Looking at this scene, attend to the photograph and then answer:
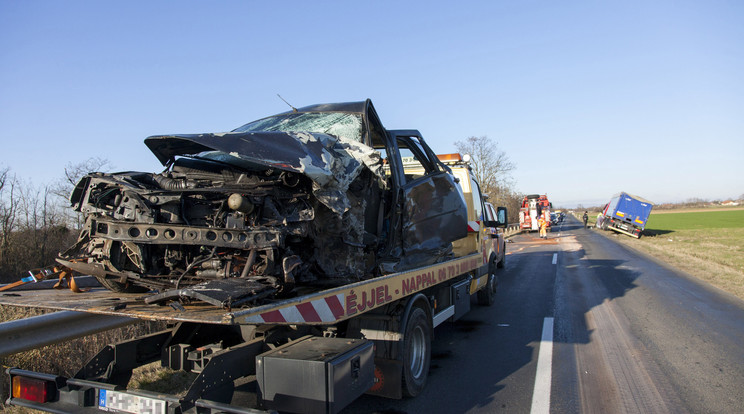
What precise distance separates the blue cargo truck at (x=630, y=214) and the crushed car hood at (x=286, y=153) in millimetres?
27793

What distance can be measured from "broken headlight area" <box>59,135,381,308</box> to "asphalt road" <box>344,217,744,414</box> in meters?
1.83

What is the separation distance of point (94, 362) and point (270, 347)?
4.20 ft

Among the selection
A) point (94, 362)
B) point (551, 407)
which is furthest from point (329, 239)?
point (551, 407)

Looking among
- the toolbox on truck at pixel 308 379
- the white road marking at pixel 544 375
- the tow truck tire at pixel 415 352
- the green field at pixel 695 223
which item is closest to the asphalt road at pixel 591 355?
the white road marking at pixel 544 375

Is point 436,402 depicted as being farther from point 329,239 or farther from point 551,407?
point 329,239

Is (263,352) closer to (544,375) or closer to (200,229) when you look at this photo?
(200,229)

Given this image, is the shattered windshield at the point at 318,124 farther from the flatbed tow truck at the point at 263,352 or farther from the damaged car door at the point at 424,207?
the flatbed tow truck at the point at 263,352

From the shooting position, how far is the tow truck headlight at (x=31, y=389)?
120 inches

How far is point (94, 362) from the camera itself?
10.8ft

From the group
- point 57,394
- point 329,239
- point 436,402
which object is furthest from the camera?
point 436,402

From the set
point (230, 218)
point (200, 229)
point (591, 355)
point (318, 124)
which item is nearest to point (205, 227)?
point (200, 229)

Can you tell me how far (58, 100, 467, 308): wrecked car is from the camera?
308 cm

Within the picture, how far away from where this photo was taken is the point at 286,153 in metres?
3.38

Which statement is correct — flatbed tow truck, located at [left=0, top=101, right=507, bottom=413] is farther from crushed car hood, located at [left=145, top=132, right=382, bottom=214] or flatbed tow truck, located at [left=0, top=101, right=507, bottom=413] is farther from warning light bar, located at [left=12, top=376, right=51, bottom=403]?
crushed car hood, located at [left=145, top=132, right=382, bottom=214]
